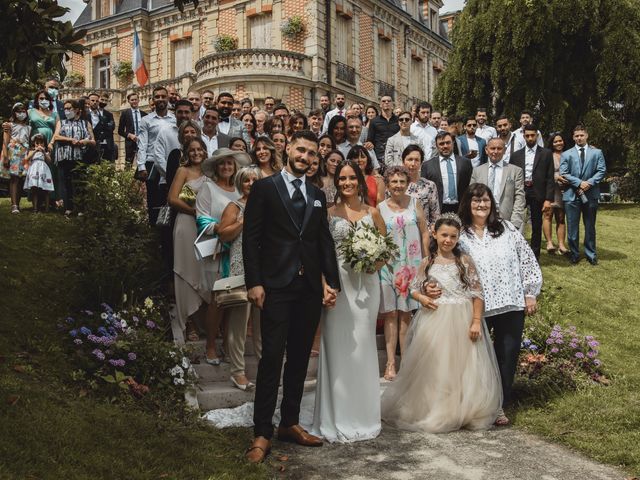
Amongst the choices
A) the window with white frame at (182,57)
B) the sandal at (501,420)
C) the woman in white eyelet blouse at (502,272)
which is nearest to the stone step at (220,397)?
the sandal at (501,420)

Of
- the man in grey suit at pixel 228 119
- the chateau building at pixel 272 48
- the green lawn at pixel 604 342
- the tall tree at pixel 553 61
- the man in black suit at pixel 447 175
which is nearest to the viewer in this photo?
the green lawn at pixel 604 342

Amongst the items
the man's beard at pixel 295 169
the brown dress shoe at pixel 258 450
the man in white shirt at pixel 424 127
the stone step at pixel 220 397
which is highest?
the man in white shirt at pixel 424 127

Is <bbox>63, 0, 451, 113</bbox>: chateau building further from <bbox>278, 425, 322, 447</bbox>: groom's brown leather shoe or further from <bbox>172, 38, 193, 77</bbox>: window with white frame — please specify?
<bbox>278, 425, 322, 447</bbox>: groom's brown leather shoe

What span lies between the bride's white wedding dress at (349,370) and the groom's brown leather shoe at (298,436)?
0.57 feet

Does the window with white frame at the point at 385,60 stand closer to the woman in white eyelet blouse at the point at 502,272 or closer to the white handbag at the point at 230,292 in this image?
the woman in white eyelet blouse at the point at 502,272

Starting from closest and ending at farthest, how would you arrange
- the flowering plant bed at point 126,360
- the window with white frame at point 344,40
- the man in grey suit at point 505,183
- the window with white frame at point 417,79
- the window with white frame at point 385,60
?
the flowering plant bed at point 126,360, the man in grey suit at point 505,183, the window with white frame at point 344,40, the window with white frame at point 385,60, the window with white frame at point 417,79

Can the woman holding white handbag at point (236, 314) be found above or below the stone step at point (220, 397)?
above

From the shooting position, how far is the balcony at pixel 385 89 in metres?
29.4

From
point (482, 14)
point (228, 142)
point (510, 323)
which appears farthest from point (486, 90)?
point (510, 323)

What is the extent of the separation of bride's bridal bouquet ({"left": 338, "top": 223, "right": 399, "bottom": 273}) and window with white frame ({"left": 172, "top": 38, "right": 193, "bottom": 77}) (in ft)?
81.0

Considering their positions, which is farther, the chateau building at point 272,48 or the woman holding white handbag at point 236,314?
the chateau building at point 272,48

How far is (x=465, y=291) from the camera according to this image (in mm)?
5949

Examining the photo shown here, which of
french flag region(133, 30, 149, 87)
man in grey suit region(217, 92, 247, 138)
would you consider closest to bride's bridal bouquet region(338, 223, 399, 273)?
man in grey suit region(217, 92, 247, 138)

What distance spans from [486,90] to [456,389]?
16247 millimetres
